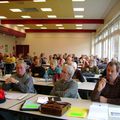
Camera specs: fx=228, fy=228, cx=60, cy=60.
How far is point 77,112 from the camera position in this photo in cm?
252

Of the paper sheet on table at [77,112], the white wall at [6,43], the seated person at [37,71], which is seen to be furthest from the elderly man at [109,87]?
the white wall at [6,43]

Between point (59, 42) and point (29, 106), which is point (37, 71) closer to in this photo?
point (29, 106)

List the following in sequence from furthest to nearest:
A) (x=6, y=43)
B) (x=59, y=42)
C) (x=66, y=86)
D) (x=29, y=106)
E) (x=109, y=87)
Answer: (x=59, y=42)
(x=6, y=43)
(x=66, y=86)
(x=109, y=87)
(x=29, y=106)

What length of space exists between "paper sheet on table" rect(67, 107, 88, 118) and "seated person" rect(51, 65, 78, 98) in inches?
27.2

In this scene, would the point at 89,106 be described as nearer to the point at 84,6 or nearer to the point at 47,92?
the point at 47,92

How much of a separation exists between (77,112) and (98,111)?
0.76 ft

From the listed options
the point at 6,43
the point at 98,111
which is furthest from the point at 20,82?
the point at 6,43

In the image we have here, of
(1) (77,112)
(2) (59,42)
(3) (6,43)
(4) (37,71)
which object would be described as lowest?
(1) (77,112)

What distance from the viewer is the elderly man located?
2932mm

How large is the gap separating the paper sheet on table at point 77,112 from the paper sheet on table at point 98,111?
63mm

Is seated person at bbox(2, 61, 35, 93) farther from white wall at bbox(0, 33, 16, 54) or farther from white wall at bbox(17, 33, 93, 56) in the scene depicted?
white wall at bbox(17, 33, 93, 56)

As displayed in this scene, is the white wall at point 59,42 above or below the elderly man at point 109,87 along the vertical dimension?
above

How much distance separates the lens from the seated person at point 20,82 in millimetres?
3645

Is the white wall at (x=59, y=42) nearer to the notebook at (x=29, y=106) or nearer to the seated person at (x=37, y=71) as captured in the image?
the seated person at (x=37, y=71)
